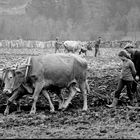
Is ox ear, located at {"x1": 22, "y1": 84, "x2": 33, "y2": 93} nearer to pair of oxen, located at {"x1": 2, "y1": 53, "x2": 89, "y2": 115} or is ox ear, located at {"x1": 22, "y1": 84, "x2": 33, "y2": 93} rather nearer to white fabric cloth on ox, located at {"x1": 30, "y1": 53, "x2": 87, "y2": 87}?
pair of oxen, located at {"x1": 2, "y1": 53, "x2": 89, "y2": 115}

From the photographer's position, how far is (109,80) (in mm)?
15578

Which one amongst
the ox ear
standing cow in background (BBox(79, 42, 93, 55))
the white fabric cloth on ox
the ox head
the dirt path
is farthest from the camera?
standing cow in background (BBox(79, 42, 93, 55))

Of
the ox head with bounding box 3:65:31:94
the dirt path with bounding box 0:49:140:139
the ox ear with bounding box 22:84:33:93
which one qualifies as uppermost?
the ox head with bounding box 3:65:31:94

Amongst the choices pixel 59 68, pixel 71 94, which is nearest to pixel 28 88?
pixel 59 68

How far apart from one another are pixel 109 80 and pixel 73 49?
54.5ft

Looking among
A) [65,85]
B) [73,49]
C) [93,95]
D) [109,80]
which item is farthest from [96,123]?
[73,49]

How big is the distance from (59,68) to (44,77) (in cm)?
Answer: 49

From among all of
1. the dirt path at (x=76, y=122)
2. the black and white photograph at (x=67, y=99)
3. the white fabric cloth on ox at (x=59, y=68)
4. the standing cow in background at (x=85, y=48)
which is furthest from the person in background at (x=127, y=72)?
the standing cow in background at (x=85, y=48)

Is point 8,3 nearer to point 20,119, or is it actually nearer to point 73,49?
point 73,49

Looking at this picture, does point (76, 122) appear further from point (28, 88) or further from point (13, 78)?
point (13, 78)

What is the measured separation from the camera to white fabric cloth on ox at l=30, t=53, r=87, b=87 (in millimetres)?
11164

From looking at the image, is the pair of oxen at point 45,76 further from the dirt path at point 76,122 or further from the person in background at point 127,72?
the person in background at point 127,72

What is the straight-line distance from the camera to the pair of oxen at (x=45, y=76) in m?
11.1

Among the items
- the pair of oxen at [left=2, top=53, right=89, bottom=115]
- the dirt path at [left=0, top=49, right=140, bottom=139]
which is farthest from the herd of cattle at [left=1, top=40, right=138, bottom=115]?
the dirt path at [left=0, top=49, right=140, bottom=139]
